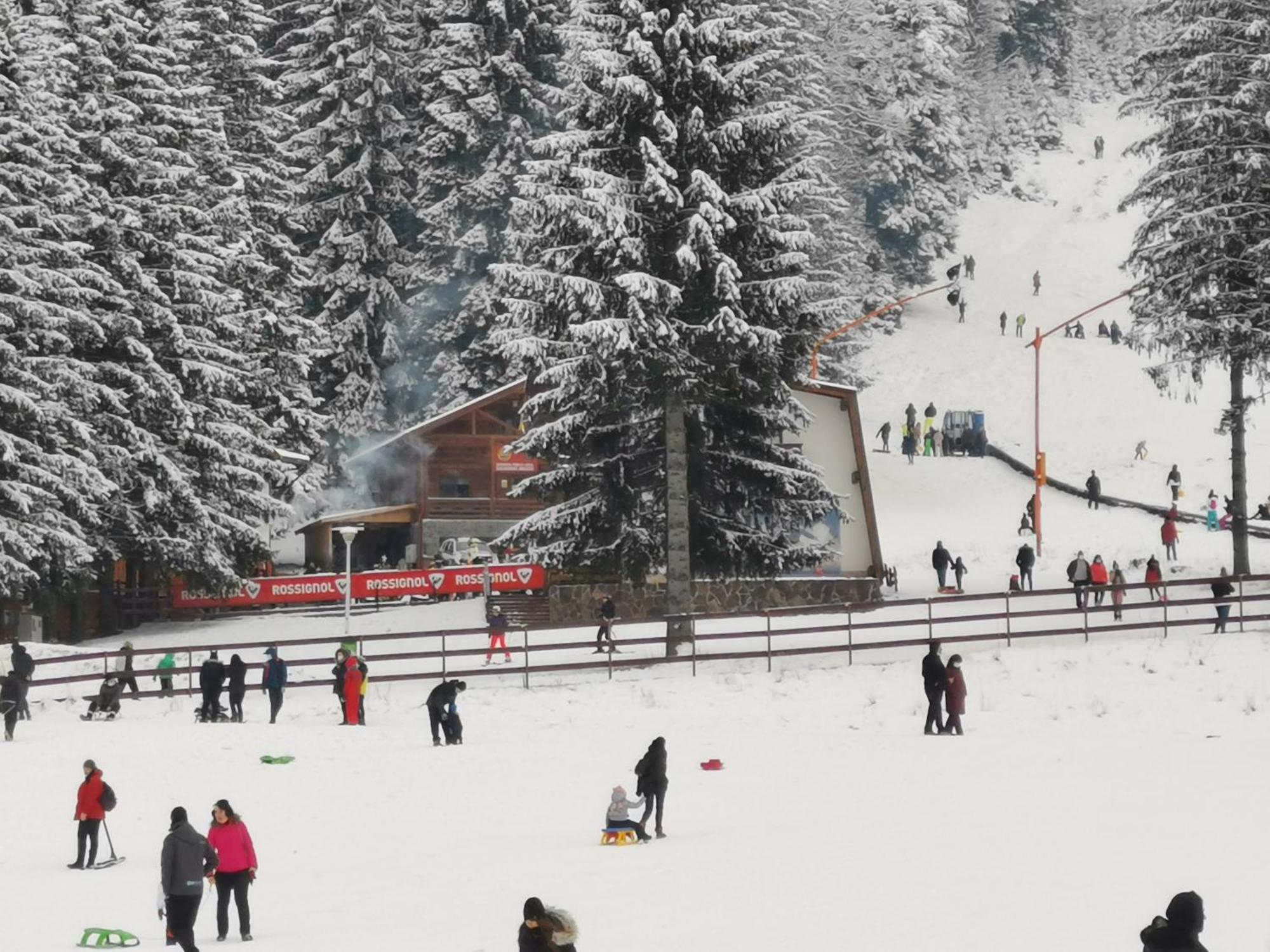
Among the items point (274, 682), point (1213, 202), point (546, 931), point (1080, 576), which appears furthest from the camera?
point (1080, 576)

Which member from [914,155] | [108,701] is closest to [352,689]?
[108,701]

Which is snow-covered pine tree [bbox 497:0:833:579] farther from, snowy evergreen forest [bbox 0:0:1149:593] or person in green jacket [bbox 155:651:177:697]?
person in green jacket [bbox 155:651:177:697]

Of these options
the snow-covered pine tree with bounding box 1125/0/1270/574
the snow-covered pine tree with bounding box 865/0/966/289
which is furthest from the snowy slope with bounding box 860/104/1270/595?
the snow-covered pine tree with bounding box 865/0/966/289

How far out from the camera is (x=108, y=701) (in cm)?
2912

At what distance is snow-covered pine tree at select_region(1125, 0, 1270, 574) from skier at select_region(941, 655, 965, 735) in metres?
12.8

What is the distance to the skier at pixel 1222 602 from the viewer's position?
32.2m

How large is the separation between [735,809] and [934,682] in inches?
217

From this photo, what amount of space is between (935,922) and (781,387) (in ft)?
69.7

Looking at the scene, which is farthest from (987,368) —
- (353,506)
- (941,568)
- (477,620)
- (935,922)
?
(935,922)

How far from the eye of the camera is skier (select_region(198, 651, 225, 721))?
94.1 feet

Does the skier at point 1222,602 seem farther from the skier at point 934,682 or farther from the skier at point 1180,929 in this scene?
the skier at point 1180,929

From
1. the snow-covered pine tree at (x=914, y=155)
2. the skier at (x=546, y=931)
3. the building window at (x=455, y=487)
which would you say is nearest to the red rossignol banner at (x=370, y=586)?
the building window at (x=455, y=487)

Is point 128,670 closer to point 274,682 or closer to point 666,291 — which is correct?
point 274,682

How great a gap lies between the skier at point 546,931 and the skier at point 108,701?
2147cm
